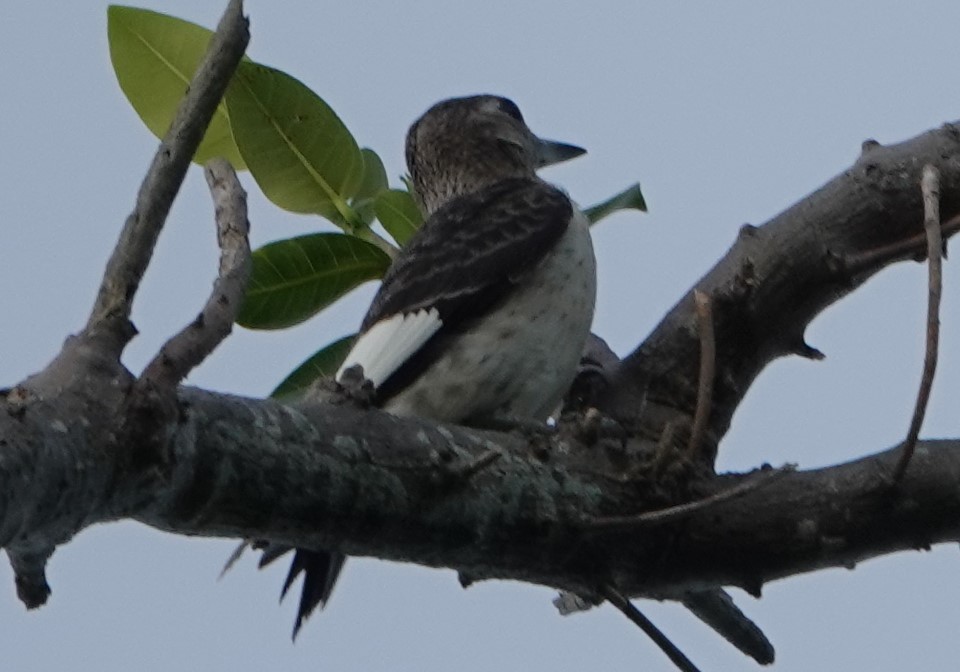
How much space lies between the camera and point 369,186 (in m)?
4.79

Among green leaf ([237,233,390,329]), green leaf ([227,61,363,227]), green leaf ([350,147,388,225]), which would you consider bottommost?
green leaf ([237,233,390,329])

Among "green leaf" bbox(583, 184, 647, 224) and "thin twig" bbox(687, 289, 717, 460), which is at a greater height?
"green leaf" bbox(583, 184, 647, 224)

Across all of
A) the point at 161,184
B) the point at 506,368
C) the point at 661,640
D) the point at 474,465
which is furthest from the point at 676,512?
the point at 506,368

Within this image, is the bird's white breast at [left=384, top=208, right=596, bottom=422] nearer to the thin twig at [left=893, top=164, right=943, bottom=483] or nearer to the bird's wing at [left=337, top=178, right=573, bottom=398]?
the bird's wing at [left=337, top=178, right=573, bottom=398]

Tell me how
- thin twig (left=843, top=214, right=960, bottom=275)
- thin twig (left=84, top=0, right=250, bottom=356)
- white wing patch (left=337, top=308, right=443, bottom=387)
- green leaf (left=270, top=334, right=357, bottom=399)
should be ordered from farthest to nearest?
green leaf (left=270, top=334, right=357, bottom=399) → white wing patch (left=337, top=308, right=443, bottom=387) → thin twig (left=843, top=214, right=960, bottom=275) → thin twig (left=84, top=0, right=250, bottom=356)

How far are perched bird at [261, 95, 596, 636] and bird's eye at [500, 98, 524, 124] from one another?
1161mm

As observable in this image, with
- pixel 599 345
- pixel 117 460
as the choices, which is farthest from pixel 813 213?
pixel 117 460

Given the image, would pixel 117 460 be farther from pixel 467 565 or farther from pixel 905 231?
pixel 905 231

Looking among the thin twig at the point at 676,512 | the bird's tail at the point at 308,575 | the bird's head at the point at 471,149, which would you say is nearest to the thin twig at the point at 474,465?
the thin twig at the point at 676,512

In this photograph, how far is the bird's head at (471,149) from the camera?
6301 millimetres

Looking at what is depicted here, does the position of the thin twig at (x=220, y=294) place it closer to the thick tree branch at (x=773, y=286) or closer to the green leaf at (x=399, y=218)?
the thick tree branch at (x=773, y=286)

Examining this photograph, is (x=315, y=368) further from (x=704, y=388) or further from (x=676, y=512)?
(x=676, y=512)

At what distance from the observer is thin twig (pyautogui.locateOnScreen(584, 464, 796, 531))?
2852mm

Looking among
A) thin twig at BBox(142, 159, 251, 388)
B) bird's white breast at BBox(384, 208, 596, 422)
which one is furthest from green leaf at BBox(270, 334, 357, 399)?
thin twig at BBox(142, 159, 251, 388)
